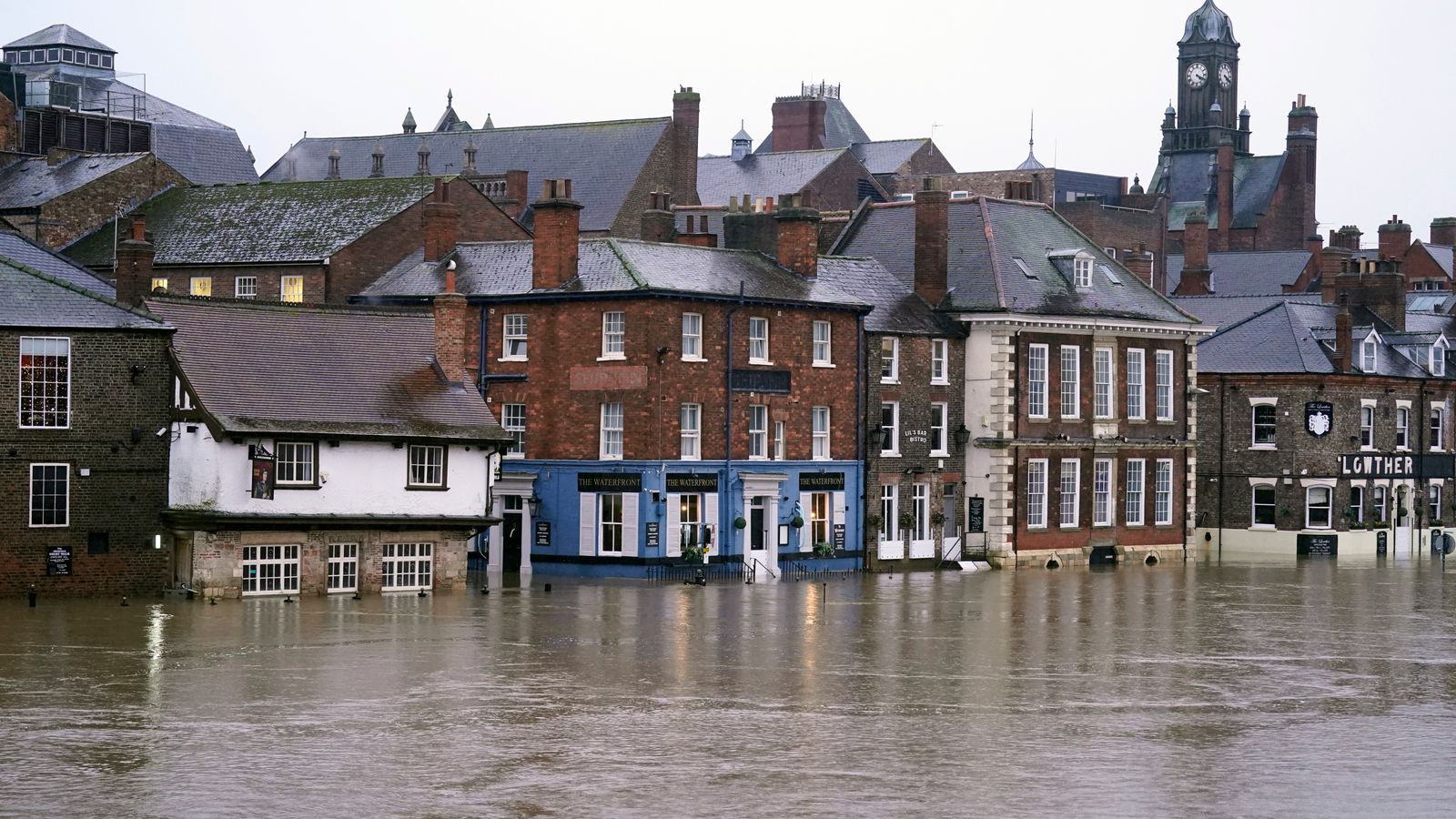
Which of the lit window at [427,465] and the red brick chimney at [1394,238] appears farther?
the red brick chimney at [1394,238]

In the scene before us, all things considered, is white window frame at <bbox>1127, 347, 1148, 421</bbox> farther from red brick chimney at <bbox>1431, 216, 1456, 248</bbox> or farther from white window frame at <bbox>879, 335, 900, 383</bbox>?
red brick chimney at <bbox>1431, 216, 1456, 248</bbox>

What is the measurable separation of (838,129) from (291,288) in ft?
208

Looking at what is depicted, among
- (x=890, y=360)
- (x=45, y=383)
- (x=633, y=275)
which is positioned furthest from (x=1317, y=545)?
(x=45, y=383)

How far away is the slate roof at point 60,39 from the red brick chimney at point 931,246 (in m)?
53.4

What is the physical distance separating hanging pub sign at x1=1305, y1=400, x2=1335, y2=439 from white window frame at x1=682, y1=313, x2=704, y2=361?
26.9m

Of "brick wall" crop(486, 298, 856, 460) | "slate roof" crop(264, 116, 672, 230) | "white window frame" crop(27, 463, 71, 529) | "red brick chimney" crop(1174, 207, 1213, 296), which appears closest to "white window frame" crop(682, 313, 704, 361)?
"brick wall" crop(486, 298, 856, 460)

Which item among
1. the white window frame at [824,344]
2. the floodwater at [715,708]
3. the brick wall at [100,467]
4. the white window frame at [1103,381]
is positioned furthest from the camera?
the white window frame at [1103,381]

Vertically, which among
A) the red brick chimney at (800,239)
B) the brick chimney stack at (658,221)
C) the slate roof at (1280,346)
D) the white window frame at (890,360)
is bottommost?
the white window frame at (890,360)

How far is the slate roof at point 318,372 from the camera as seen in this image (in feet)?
167

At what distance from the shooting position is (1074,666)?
40.1 metres

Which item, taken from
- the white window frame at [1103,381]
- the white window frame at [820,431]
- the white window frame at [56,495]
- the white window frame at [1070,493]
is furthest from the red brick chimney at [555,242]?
the white window frame at [1103,381]

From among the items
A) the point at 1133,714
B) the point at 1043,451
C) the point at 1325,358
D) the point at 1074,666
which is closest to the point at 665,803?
the point at 1133,714

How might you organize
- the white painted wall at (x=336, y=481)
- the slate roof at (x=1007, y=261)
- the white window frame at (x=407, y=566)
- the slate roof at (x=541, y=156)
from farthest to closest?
the slate roof at (x=541, y=156) → the slate roof at (x=1007, y=261) → the white window frame at (x=407, y=566) → the white painted wall at (x=336, y=481)

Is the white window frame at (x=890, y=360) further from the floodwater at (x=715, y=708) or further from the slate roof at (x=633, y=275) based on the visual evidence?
the floodwater at (x=715, y=708)
